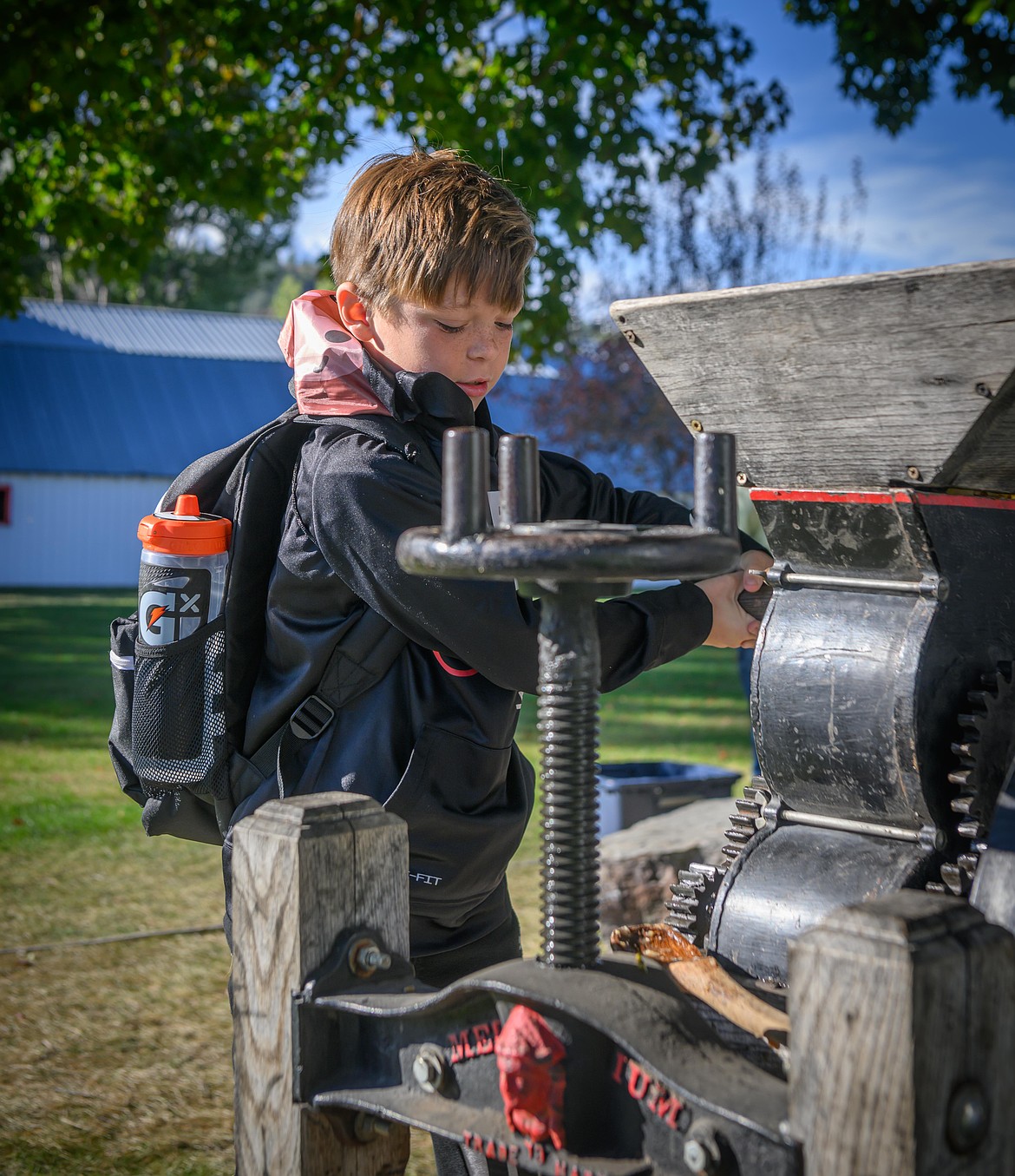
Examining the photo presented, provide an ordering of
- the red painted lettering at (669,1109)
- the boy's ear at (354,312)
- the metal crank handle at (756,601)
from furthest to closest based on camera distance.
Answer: the boy's ear at (354,312)
the metal crank handle at (756,601)
the red painted lettering at (669,1109)

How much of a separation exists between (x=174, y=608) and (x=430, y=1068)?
88cm

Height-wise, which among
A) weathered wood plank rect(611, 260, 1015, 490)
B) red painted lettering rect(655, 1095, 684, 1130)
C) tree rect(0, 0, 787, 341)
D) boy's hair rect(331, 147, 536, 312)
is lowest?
red painted lettering rect(655, 1095, 684, 1130)

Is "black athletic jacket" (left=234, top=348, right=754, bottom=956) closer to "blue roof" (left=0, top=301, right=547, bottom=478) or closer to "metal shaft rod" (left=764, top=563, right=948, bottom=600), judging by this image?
"metal shaft rod" (left=764, top=563, right=948, bottom=600)

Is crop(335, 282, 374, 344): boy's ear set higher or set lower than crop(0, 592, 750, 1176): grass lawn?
higher

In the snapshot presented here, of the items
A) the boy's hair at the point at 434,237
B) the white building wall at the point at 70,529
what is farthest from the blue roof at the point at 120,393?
the boy's hair at the point at 434,237

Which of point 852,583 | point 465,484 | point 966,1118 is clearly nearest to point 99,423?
point 852,583

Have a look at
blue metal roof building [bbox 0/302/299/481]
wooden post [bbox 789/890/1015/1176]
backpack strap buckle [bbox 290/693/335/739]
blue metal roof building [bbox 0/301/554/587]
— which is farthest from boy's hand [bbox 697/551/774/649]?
blue metal roof building [bbox 0/302/299/481]

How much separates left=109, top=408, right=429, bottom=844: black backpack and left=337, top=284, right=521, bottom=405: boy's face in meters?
0.13

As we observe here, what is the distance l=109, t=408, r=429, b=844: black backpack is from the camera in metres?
1.82

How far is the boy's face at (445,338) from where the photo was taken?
1869 mm

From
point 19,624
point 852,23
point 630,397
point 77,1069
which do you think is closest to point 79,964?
point 77,1069

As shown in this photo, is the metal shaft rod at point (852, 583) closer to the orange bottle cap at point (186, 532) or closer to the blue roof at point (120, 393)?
the orange bottle cap at point (186, 532)

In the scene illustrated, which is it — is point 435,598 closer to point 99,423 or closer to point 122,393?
point 99,423

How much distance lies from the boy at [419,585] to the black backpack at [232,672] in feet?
0.09
